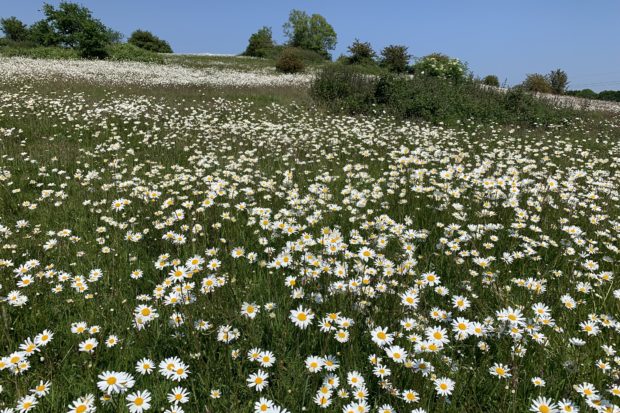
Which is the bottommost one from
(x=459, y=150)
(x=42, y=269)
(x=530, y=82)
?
(x=42, y=269)

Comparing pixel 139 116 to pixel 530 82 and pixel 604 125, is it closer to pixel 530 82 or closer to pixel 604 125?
pixel 604 125

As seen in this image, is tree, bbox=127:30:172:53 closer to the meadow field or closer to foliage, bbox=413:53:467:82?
foliage, bbox=413:53:467:82

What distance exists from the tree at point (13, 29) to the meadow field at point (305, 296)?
3095 inches

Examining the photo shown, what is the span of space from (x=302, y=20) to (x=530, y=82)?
68.4 meters

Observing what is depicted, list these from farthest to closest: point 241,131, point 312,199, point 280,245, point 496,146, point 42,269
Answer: point 241,131 < point 496,146 < point 312,199 < point 280,245 < point 42,269

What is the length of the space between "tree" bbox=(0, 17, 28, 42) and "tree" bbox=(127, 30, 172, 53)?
1705cm

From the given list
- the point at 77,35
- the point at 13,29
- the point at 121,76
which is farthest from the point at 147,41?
the point at 121,76

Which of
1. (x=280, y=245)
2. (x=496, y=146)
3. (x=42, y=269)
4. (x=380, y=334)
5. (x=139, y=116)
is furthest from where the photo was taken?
(x=139, y=116)

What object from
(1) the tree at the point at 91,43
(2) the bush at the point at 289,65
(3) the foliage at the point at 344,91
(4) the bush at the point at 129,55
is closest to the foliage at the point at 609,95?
(2) the bush at the point at 289,65

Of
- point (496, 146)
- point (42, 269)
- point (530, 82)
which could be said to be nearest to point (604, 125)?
point (496, 146)

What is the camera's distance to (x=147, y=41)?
71.4 m

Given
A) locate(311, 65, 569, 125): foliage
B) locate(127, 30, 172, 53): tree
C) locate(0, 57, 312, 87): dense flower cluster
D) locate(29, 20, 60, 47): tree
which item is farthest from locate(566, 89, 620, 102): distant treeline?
locate(127, 30, 172, 53): tree

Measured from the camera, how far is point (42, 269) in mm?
3418

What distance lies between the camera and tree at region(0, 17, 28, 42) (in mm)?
63812
